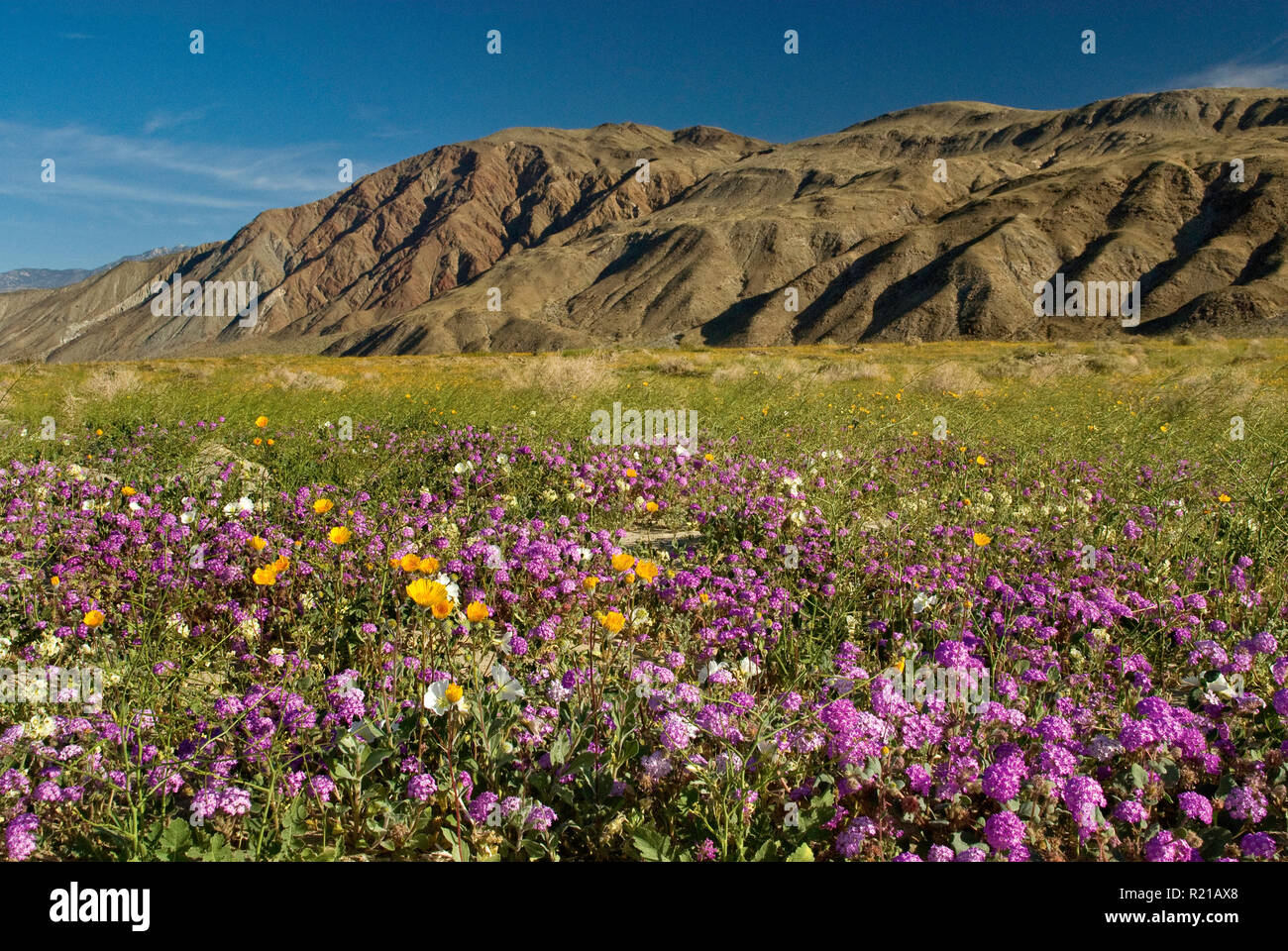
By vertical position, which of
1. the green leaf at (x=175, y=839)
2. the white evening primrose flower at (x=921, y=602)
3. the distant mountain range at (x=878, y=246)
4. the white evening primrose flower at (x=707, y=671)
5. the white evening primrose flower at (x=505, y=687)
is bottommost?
the green leaf at (x=175, y=839)

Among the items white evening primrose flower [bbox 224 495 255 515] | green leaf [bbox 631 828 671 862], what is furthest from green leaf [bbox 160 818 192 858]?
white evening primrose flower [bbox 224 495 255 515]

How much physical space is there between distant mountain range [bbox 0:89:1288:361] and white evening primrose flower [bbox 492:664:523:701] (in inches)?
2970

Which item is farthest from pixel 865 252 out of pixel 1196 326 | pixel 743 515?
pixel 743 515

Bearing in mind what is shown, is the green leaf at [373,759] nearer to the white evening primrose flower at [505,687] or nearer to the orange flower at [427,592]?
the white evening primrose flower at [505,687]

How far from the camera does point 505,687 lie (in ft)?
6.73

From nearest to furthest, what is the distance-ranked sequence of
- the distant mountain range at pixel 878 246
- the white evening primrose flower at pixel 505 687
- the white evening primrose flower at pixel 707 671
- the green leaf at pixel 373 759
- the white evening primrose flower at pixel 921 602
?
the green leaf at pixel 373 759
the white evening primrose flower at pixel 505 687
the white evening primrose flower at pixel 707 671
the white evening primrose flower at pixel 921 602
the distant mountain range at pixel 878 246

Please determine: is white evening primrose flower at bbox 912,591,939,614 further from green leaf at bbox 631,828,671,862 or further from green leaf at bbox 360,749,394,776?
green leaf at bbox 360,749,394,776

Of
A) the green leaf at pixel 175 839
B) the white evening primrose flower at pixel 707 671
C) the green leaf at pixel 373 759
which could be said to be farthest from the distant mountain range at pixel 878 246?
the green leaf at pixel 175 839

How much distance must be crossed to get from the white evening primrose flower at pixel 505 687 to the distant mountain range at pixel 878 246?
75.4 meters

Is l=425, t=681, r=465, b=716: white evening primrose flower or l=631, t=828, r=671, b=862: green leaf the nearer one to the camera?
l=631, t=828, r=671, b=862: green leaf

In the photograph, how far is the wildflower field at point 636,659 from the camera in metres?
1.77

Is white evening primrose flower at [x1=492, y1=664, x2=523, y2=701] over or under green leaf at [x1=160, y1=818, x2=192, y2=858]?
over

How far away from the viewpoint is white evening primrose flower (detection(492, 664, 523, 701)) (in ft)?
6.66

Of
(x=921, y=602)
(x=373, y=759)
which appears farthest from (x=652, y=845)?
(x=921, y=602)
